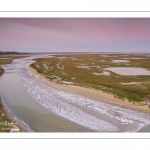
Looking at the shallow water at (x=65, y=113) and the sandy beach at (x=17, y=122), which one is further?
the shallow water at (x=65, y=113)

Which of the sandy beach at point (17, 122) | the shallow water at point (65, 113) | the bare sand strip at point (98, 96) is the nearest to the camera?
the sandy beach at point (17, 122)

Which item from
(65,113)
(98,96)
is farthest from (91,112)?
(98,96)

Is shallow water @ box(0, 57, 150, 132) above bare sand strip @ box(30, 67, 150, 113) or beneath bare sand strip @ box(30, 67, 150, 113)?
beneath

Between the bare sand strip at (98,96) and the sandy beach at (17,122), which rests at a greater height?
the bare sand strip at (98,96)

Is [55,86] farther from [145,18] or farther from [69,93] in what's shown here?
[145,18]

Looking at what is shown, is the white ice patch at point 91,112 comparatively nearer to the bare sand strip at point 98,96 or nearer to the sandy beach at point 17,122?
the bare sand strip at point 98,96

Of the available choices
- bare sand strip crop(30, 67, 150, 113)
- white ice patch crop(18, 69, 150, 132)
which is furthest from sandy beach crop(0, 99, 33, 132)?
bare sand strip crop(30, 67, 150, 113)

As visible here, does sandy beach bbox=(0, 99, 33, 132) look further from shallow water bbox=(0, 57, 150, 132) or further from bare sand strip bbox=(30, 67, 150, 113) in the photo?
bare sand strip bbox=(30, 67, 150, 113)

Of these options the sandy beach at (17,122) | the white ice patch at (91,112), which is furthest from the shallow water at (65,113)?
the sandy beach at (17,122)
